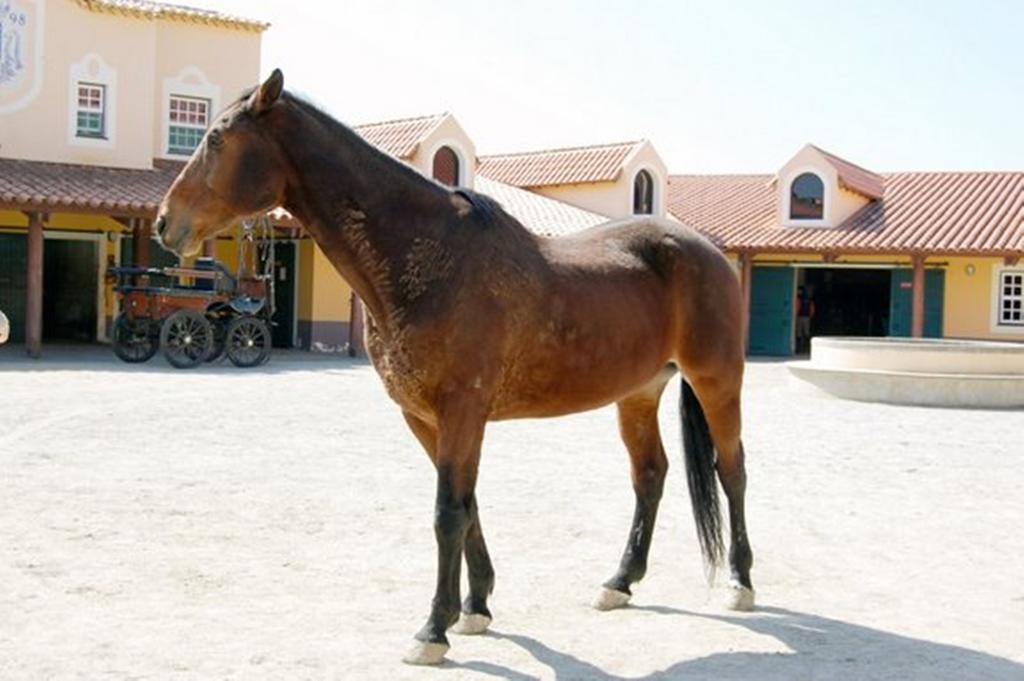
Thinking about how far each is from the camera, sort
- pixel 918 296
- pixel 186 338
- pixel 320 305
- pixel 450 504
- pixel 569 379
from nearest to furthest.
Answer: pixel 450 504
pixel 569 379
pixel 186 338
pixel 320 305
pixel 918 296

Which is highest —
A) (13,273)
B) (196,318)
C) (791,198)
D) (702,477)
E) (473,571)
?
(791,198)

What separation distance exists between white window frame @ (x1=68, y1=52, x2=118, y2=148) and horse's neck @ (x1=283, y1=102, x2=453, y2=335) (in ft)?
63.4

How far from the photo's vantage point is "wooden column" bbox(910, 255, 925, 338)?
25766 mm

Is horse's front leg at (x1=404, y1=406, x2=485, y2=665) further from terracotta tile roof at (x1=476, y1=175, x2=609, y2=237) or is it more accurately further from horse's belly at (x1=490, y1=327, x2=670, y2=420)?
terracotta tile roof at (x1=476, y1=175, x2=609, y2=237)

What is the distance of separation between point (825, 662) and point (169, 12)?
21987mm

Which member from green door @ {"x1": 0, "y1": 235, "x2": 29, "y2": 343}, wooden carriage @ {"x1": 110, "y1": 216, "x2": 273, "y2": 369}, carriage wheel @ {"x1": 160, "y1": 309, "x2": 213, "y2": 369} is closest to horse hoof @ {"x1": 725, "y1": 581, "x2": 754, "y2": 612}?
wooden carriage @ {"x1": 110, "y1": 216, "x2": 273, "y2": 369}

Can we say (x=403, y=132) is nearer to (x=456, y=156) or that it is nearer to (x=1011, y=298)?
(x=456, y=156)

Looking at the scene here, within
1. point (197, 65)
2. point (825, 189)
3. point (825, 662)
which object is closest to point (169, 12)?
point (197, 65)

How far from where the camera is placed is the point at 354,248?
4.36 meters

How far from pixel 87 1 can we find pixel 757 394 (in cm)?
1409

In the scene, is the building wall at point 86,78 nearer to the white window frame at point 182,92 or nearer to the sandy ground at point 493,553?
the white window frame at point 182,92

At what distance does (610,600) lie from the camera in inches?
199

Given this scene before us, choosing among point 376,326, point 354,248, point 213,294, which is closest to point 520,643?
point 376,326

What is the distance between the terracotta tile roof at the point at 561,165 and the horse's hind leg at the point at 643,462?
23246 mm
